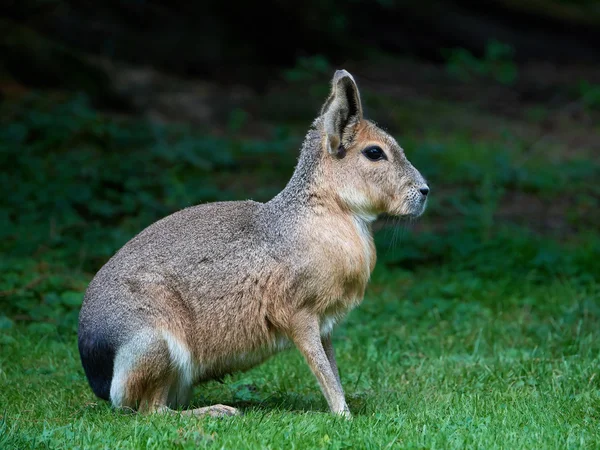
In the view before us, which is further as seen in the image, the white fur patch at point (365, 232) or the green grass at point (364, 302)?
the white fur patch at point (365, 232)

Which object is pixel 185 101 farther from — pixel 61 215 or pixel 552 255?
pixel 552 255

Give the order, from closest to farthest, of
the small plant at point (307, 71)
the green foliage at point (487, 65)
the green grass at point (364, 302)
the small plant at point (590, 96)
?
the green grass at point (364, 302) < the small plant at point (307, 71) < the small plant at point (590, 96) < the green foliage at point (487, 65)

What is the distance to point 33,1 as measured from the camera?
467 inches

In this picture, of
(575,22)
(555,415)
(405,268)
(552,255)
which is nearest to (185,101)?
(405,268)

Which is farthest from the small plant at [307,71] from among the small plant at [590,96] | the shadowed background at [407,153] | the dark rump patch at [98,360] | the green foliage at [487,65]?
the dark rump patch at [98,360]

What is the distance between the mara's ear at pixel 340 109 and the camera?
4.87 m

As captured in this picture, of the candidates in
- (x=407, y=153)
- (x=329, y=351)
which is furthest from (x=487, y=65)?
(x=329, y=351)

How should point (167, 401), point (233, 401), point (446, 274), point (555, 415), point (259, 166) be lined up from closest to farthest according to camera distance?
point (555, 415) < point (167, 401) < point (233, 401) < point (446, 274) < point (259, 166)

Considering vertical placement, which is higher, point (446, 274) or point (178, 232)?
point (178, 232)

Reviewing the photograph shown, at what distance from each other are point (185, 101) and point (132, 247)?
27.9 feet

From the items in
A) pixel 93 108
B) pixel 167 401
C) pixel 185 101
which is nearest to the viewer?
pixel 167 401

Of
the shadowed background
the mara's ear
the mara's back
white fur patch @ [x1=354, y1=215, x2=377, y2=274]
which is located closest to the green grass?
the shadowed background

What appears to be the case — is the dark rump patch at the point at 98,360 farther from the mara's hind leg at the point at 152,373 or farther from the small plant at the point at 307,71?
the small plant at the point at 307,71

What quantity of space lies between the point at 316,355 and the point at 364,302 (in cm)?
266
